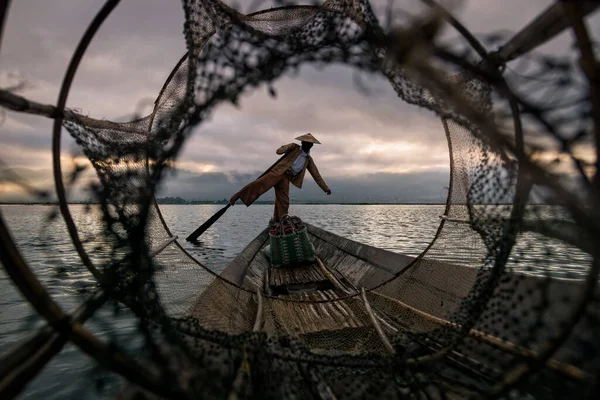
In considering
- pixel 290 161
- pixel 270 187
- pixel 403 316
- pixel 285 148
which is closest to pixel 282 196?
pixel 270 187

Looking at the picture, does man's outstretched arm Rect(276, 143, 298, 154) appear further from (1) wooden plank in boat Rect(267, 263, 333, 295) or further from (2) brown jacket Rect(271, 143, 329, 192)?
(1) wooden plank in boat Rect(267, 263, 333, 295)

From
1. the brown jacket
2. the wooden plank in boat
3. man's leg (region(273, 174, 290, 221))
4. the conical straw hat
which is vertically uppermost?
the conical straw hat

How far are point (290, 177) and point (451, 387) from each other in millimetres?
5154

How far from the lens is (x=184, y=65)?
277cm

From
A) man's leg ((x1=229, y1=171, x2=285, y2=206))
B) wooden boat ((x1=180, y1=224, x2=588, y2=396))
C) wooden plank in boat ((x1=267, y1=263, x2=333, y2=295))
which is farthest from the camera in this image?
man's leg ((x1=229, y1=171, x2=285, y2=206))

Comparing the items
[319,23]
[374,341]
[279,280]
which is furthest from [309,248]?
[319,23]

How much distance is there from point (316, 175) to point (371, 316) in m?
4.36

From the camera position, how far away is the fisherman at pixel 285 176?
594 centimetres

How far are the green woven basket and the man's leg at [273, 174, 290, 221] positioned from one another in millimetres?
558

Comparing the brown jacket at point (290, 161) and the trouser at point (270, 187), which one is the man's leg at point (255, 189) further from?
the brown jacket at point (290, 161)

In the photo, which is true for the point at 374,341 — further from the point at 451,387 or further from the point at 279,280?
the point at 279,280

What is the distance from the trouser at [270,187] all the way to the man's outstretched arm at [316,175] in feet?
1.86

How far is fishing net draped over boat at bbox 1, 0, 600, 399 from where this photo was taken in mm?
1377

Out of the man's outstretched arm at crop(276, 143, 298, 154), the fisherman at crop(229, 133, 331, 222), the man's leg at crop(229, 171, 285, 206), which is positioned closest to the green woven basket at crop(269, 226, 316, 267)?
the fisherman at crop(229, 133, 331, 222)
